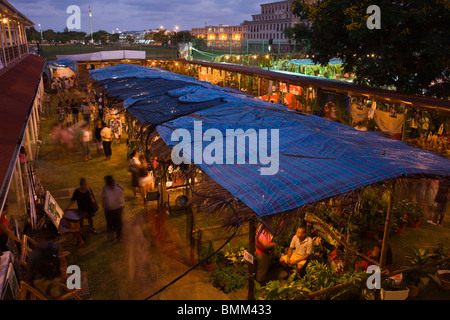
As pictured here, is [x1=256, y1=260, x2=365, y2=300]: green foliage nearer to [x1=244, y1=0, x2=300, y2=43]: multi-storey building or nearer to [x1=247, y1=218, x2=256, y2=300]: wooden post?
[x1=247, y1=218, x2=256, y2=300]: wooden post

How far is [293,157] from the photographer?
573 centimetres

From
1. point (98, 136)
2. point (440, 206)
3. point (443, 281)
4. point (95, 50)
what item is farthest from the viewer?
point (95, 50)

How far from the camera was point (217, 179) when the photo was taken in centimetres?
523

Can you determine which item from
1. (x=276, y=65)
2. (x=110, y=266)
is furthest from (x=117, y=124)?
(x=276, y=65)

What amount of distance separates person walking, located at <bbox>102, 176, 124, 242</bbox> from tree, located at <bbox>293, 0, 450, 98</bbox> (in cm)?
1030

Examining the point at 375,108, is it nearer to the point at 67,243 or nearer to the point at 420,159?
the point at 420,159

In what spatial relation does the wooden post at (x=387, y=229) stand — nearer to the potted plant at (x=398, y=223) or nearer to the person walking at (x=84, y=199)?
the potted plant at (x=398, y=223)

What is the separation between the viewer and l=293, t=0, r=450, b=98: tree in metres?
12.0

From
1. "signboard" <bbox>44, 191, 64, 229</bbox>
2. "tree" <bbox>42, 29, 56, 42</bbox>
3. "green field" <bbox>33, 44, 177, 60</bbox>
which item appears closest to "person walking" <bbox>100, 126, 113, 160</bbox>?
"signboard" <bbox>44, 191, 64, 229</bbox>

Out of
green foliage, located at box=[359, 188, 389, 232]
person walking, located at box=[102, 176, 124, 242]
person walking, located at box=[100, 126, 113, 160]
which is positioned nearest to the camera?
person walking, located at box=[102, 176, 124, 242]

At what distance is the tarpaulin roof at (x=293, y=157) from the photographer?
4723 mm

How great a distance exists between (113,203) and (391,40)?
1144 cm

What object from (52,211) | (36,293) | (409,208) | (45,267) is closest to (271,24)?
(409,208)

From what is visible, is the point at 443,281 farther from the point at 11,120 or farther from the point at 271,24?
the point at 271,24
